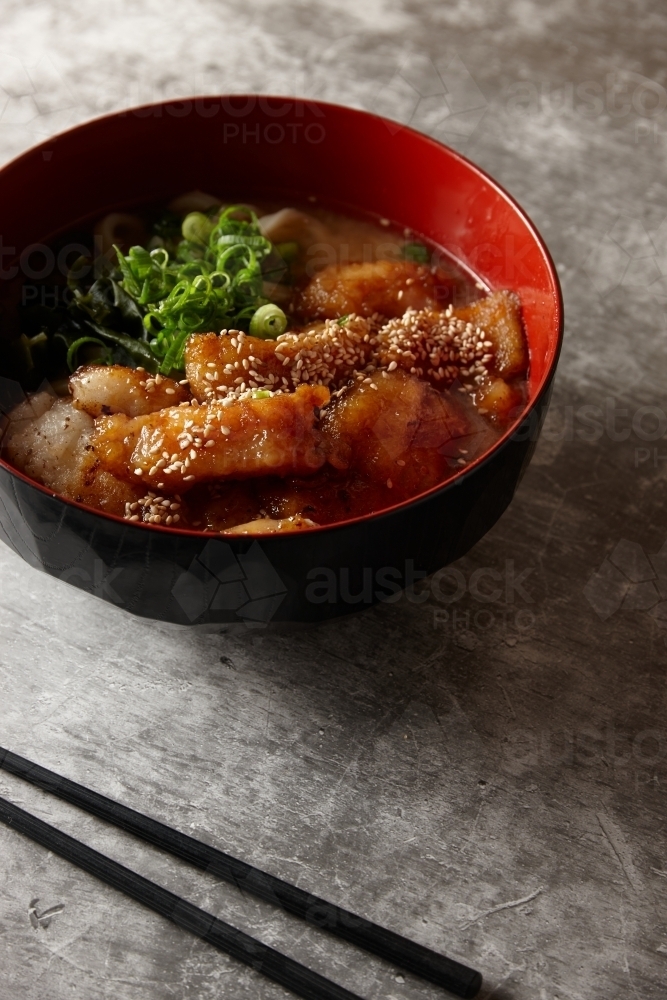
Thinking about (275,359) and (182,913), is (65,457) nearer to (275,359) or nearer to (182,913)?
(275,359)

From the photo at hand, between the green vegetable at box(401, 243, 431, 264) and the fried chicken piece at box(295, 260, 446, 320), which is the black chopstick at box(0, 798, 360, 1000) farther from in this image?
the green vegetable at box(401, 243, 431, 264)

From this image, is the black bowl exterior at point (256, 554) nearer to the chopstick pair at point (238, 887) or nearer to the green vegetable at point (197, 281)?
the chopstick pair at point (238, 887)

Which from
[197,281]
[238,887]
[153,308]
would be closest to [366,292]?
[197,281]

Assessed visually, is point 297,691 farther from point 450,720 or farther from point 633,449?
point 633,449

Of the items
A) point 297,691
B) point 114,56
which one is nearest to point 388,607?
point 297,691

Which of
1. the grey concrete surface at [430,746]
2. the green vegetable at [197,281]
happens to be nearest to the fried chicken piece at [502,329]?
the grey concrete surface at [430,746]
